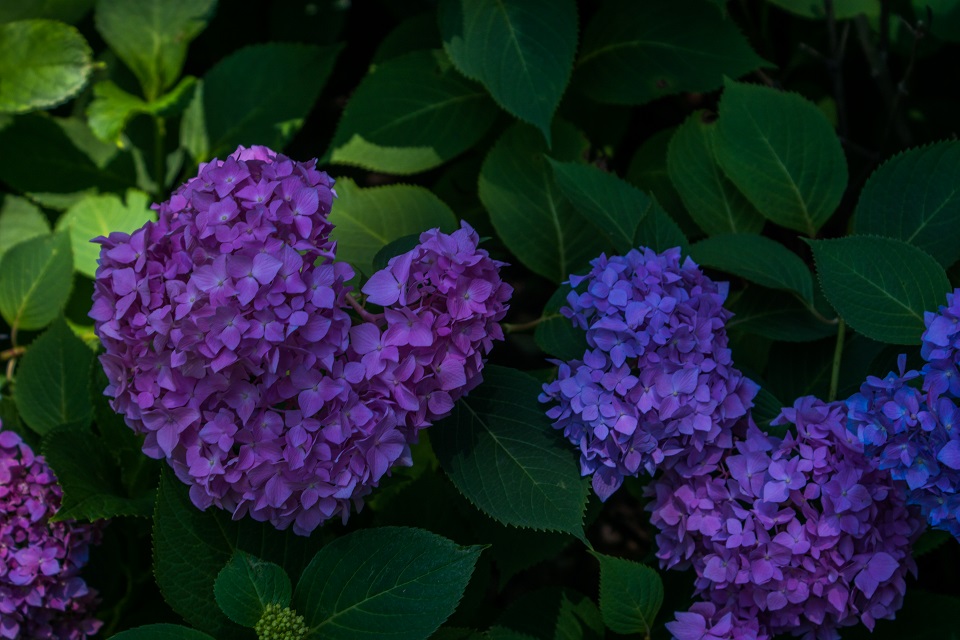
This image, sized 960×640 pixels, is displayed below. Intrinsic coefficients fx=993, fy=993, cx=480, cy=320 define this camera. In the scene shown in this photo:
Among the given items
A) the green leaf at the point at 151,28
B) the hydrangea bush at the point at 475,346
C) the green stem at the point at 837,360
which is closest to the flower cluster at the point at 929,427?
the hydrangea bush at the point at 475,346

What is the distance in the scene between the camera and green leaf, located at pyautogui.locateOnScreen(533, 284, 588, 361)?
1.62 metres

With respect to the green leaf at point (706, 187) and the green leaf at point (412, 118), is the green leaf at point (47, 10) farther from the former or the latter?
the green leaf at point (706, 187)

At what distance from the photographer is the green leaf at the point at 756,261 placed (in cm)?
167

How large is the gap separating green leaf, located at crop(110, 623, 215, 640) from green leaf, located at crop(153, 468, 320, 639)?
90 millimetres

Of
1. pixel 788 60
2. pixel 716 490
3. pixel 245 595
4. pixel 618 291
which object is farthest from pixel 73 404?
pixel 788 60

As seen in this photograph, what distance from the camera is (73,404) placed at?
188 centimetres

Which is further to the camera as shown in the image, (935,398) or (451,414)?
(451,414)

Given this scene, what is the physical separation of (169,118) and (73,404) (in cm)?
90

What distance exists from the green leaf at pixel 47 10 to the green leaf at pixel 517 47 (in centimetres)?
95

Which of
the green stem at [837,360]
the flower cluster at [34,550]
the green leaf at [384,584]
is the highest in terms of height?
the green stem at [837,360]

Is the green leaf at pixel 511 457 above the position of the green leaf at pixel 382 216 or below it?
below

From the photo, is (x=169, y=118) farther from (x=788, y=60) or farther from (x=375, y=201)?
(x=788, y=60)

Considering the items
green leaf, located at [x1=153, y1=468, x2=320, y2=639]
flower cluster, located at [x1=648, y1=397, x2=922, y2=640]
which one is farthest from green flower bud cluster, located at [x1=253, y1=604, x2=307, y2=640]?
flower cluster, located at [x1=648, y1=397, x2=922, y2=640]

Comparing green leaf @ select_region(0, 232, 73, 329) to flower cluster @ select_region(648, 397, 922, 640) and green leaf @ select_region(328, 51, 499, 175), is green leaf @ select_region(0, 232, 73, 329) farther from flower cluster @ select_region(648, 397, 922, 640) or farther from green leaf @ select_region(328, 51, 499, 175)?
flower cluster @ select_region(648, 397, 922, 640)
